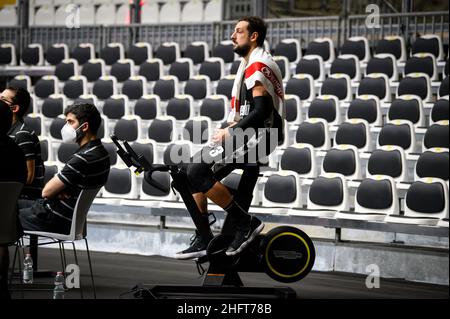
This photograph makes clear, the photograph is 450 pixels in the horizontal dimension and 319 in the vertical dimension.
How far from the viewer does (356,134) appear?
889 centimetres

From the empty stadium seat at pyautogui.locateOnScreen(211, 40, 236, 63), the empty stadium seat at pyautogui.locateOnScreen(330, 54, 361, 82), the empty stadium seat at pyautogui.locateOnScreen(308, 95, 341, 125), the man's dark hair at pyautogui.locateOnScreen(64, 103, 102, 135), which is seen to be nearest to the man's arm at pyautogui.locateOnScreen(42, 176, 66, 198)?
the man's dark hair at pyautogui.locateOnScreen(64, 103, 102, 135)

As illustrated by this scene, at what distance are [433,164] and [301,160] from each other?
1273mm

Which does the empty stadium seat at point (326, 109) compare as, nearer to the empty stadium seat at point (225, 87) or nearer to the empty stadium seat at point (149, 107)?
the empty stadium seat at point (225, 87)

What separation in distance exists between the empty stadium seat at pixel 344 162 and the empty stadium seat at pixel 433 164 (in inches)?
22.0

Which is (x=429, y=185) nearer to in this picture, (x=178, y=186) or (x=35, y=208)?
(x=178, y=186)

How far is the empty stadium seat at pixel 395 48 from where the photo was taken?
10719mm

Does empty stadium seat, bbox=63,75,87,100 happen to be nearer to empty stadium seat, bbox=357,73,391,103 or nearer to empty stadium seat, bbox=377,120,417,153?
empty stadium seat, bbox=357,73,391,103

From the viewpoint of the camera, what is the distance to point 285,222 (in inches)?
314

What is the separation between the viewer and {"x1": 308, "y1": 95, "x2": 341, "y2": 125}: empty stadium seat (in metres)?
9.51

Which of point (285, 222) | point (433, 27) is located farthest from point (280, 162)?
point (433, 27)

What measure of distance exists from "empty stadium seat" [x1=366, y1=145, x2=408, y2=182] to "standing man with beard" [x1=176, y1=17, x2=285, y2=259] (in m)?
3.17

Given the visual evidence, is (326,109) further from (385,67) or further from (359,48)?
(359,48)

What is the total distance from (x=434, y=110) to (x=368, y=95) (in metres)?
0.73

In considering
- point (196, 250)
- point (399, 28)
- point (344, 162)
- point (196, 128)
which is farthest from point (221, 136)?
point (399, 28)
